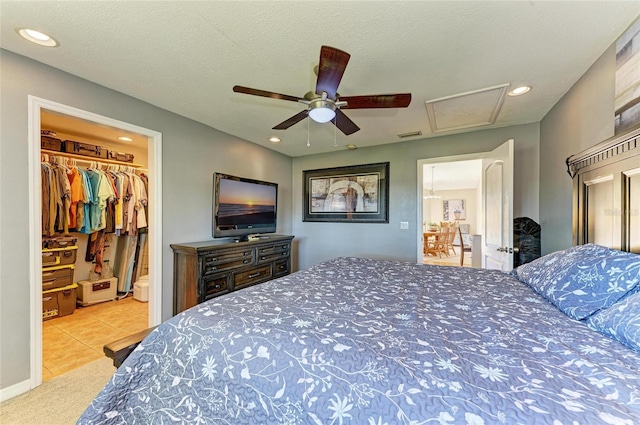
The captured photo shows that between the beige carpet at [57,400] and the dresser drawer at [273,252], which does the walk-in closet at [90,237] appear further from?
the dresser drawer at [273,252]

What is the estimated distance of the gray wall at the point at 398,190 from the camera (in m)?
3.05

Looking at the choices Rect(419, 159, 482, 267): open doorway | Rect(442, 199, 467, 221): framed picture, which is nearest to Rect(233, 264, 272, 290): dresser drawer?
Rect(419, 159, 482, 267): open doorway

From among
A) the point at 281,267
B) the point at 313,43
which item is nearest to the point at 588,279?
the point at 313,43

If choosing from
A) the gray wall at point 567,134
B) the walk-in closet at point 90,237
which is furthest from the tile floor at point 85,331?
the gray wall at point 567,134

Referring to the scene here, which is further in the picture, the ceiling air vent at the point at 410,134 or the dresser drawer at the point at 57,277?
the ceiling air vent at the point at 410,134

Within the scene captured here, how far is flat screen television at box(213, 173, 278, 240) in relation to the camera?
3271 mm

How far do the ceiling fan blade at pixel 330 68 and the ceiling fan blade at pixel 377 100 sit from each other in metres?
0.15

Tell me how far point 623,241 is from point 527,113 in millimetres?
1897

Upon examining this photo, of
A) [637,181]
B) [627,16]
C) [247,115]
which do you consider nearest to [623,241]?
[637,181]

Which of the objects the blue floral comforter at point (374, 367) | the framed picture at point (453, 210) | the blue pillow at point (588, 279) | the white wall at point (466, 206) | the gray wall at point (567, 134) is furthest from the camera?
the framed picture at point (453, 210)

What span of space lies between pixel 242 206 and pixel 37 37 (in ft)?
7.74

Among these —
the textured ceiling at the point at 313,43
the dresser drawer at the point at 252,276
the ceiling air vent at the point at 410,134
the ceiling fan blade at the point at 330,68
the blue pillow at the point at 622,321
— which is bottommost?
the dresser drawer at the point at 252,276

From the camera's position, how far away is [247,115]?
2.86 meters

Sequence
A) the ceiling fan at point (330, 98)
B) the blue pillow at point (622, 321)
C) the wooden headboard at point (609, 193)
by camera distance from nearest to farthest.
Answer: the blue pillow at point (622, 321) → the wooden headboard at point (609, 193) → the ceiling fan at point (330, 98)
